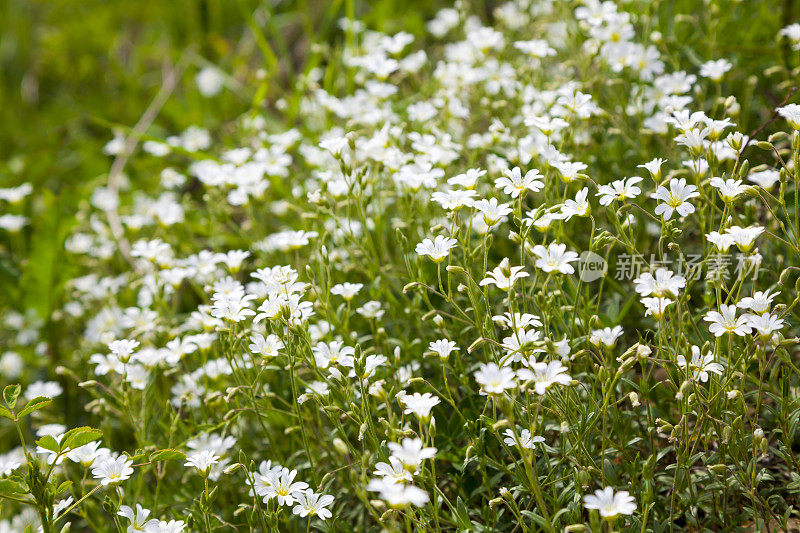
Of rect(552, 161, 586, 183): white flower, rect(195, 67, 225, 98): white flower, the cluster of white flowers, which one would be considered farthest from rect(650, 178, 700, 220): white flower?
rect(195, 67, 225, 98): white flower

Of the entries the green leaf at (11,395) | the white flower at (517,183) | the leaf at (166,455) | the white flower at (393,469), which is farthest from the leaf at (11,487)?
the white flower at (517,183)

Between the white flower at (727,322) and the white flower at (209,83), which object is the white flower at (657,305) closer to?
the white flower at (727,322)

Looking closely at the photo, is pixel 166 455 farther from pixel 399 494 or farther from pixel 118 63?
pixel 118 63

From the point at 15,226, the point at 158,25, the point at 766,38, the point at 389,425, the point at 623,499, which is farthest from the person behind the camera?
the point at 158,25

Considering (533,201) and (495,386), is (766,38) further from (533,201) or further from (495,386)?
(495,386)

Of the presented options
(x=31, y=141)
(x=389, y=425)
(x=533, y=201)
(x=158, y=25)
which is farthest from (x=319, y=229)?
(x=158, y=25)
